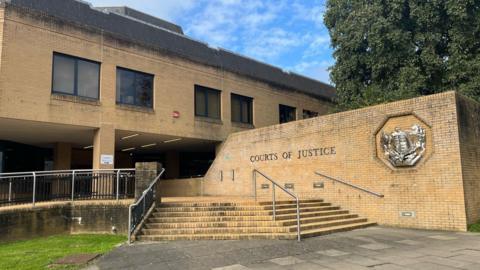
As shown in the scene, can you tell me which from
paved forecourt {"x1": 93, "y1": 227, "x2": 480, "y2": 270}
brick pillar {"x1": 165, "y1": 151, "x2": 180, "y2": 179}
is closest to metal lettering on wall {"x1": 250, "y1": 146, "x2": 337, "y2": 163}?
paved forecourt {"x1": 93, "y1": 227, "x2": 480, "y2": 270}

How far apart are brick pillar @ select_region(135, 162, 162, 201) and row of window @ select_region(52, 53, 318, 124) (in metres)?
5.45

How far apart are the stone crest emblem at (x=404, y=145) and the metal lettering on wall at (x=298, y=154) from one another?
6.88 ft

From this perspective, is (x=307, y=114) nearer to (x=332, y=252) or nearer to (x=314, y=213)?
(x=314, y=213)

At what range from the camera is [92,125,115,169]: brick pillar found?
51.2ft

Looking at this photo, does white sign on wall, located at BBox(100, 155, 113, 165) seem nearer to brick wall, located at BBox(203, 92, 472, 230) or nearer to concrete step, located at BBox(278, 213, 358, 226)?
brick wall, located at BBox(203, 92, 472, 230)

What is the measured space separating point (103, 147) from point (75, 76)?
9.47 ft

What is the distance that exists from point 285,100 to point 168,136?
26.8ft

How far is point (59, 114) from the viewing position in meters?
14.6

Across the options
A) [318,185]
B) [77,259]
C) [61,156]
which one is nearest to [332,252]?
[77,259]

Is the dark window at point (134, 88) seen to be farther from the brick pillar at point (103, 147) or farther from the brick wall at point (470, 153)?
the brick wall at point (470, 153)

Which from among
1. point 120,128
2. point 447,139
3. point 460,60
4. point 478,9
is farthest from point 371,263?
point 478,9

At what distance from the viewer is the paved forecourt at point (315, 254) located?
736cm

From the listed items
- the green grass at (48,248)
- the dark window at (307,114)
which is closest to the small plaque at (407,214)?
the green grass at (48,248)

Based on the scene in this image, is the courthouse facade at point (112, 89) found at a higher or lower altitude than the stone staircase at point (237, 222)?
higher
